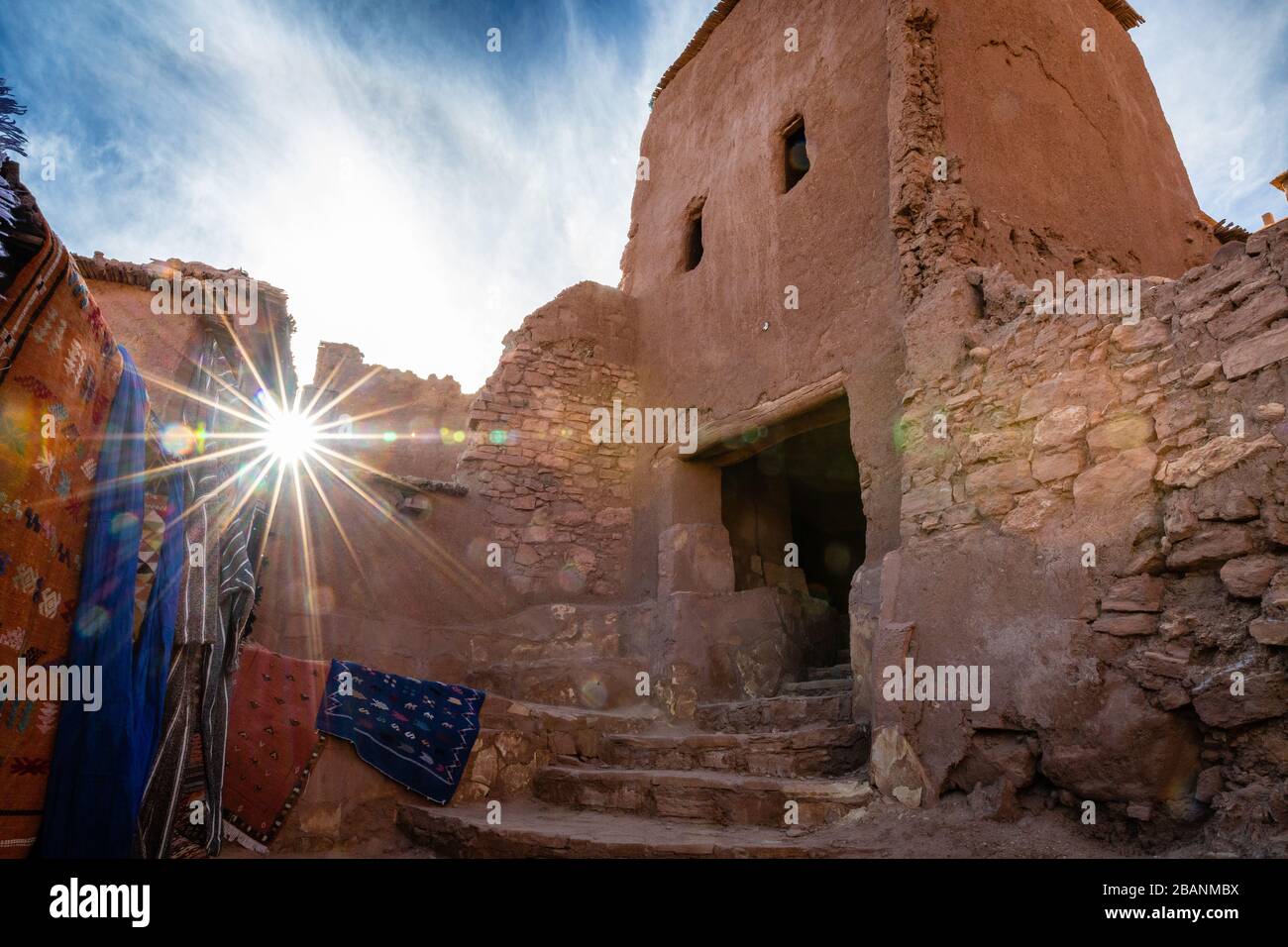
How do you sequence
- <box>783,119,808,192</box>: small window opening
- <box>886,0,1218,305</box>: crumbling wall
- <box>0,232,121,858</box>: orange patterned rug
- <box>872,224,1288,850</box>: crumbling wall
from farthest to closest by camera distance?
<box>783,119,808,192</box>: small window opening, <box>886,0,1218,305</box>: crumbling wall, <box>872,224,1288,850</box>: crumbling wall, <box>0,232,121,858</box>: orange patterned rug

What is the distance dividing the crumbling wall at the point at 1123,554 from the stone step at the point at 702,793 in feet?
1.67

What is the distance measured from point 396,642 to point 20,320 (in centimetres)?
410

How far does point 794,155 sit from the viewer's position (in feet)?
22.5

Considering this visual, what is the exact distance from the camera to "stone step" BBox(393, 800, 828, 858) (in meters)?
3.59

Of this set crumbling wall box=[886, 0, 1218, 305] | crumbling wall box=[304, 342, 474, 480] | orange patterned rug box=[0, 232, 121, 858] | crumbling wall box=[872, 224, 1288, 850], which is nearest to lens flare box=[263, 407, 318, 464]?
orange patterned rug box=[0, 232, 121, 858]

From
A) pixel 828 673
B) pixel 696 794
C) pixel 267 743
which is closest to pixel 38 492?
pixel 267 743

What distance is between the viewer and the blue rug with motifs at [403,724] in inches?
184

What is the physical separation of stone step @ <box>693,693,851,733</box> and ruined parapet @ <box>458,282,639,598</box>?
2.10 m

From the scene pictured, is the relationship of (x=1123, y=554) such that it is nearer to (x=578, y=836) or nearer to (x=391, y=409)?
(x=578, y=836)

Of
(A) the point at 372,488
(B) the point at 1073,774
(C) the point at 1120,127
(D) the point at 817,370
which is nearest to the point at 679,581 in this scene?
(D) the point at 817,370

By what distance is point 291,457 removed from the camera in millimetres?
5805

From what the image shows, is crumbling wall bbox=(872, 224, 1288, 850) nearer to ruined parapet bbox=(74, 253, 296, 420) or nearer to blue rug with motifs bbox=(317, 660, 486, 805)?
blue rug with motifs bbox=(317, 660, 486, 805)

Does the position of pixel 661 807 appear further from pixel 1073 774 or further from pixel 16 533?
pixel 16 533

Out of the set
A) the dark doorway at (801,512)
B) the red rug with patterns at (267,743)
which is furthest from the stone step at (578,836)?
the dark doorway at (801,512)
